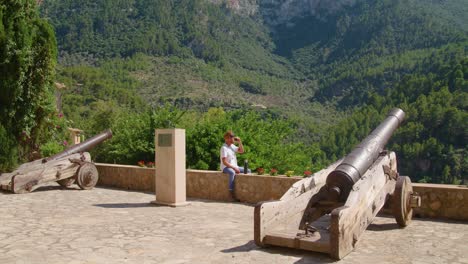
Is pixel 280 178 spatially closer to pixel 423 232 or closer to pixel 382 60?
pixel 423 232

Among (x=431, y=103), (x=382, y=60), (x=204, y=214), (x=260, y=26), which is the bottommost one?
(x=204, y=214)

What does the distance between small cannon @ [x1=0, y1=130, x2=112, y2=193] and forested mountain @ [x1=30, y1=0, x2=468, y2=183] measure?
41.5 m

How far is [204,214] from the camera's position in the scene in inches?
320

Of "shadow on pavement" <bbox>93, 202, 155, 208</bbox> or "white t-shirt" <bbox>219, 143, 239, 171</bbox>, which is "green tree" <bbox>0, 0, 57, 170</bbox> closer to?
"shadow on pavement" <bbox>93, 202, 155, 208</bbox>

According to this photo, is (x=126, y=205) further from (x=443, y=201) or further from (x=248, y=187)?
(x=443, y=201)

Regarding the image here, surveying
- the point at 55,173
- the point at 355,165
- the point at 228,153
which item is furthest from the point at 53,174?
the point at 355,165

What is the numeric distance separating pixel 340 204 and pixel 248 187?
343cm

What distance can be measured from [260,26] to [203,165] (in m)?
132

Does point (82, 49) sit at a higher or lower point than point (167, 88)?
higher

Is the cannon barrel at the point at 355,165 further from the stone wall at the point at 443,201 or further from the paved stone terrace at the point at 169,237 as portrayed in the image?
the stone wall at the point at 443,201

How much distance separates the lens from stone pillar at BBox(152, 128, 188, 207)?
9.00 metres

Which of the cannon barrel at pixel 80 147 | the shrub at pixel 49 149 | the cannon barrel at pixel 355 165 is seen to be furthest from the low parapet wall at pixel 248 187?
the shrub at pixel 49 149

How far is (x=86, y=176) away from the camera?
37.8 ft

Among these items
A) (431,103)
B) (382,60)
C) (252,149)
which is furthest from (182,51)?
(252,149)
